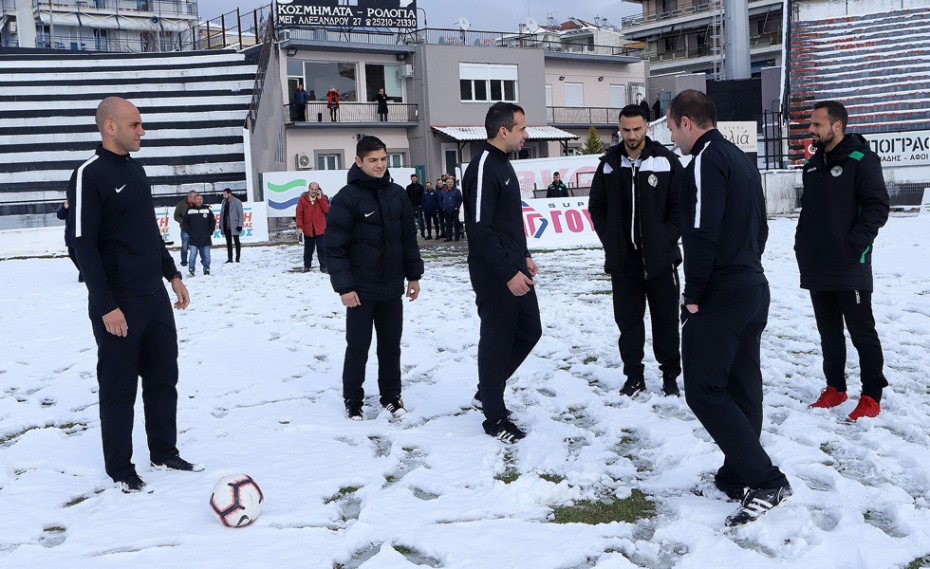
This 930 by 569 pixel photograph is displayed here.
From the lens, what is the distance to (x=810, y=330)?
27.2 feet

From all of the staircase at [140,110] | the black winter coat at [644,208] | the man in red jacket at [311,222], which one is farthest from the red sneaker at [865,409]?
the staircase at [140,110]

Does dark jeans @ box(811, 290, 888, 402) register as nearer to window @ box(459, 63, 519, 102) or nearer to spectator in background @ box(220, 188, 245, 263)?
spectator in background @ box(220, 188, 245, 263)

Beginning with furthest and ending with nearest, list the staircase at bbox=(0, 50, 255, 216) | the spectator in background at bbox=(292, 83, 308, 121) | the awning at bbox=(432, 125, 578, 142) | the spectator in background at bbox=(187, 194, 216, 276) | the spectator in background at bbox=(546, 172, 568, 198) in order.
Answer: the awning at bbox=(432, 125, 578, 142)
the spectator in background at bbox=(292, 83, 308, 121)
the staircase at bbox=(0, 50, 255, 216)
the spectator in background at bbox=(546, 172, 568, 198)
the spectator in background at bbox=(187, 194, 216, 276)

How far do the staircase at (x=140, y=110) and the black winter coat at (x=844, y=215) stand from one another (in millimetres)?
26643

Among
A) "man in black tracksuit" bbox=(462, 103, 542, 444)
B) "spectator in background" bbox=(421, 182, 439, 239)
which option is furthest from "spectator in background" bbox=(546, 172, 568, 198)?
"man in black tracksuit" bbox=(462, 103, 542, 444)

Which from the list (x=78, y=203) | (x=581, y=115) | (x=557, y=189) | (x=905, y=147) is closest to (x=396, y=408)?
(x=78, y=203)

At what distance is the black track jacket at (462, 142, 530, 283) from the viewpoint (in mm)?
5176

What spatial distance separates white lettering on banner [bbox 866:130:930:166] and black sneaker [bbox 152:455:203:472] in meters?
Answer: 21.0

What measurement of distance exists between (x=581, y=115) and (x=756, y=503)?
41369mm

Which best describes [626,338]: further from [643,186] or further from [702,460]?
[702,460]

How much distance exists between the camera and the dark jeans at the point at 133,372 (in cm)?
462

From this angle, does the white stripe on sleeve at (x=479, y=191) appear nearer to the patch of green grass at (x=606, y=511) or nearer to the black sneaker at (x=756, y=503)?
the patch of green grass at (x=606, y=511)

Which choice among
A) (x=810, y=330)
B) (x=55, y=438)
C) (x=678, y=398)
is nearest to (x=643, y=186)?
(x=678, y=398)

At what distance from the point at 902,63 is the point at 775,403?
2753 cm
